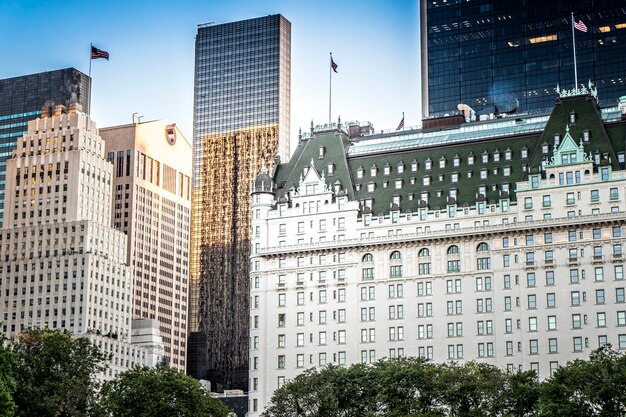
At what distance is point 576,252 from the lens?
18888cm

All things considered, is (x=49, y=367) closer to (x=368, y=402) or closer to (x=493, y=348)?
(x=368, y=402)

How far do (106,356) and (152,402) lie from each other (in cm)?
1974

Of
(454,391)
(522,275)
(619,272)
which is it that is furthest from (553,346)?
A: (454,391)

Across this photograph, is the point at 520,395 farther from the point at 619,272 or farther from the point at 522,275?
the point at 619,272

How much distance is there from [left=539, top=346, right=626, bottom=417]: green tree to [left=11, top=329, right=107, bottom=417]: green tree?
199ft

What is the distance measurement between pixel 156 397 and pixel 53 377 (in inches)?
569

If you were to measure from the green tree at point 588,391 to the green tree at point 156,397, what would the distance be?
46.4 m

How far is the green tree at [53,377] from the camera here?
164375mm

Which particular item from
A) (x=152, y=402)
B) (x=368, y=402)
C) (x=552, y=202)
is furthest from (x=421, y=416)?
(x=552, y=202)

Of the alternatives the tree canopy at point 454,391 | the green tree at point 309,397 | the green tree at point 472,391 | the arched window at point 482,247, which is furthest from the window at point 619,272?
the green tree at point 309,397

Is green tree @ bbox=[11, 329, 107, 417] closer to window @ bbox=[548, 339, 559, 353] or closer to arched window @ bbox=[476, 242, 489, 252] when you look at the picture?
arched window @ bbox=[476, 242, 489, 252]

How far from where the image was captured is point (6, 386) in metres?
140

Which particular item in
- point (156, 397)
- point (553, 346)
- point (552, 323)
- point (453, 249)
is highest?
point (453, 249)

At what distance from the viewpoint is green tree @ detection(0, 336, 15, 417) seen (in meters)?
135
